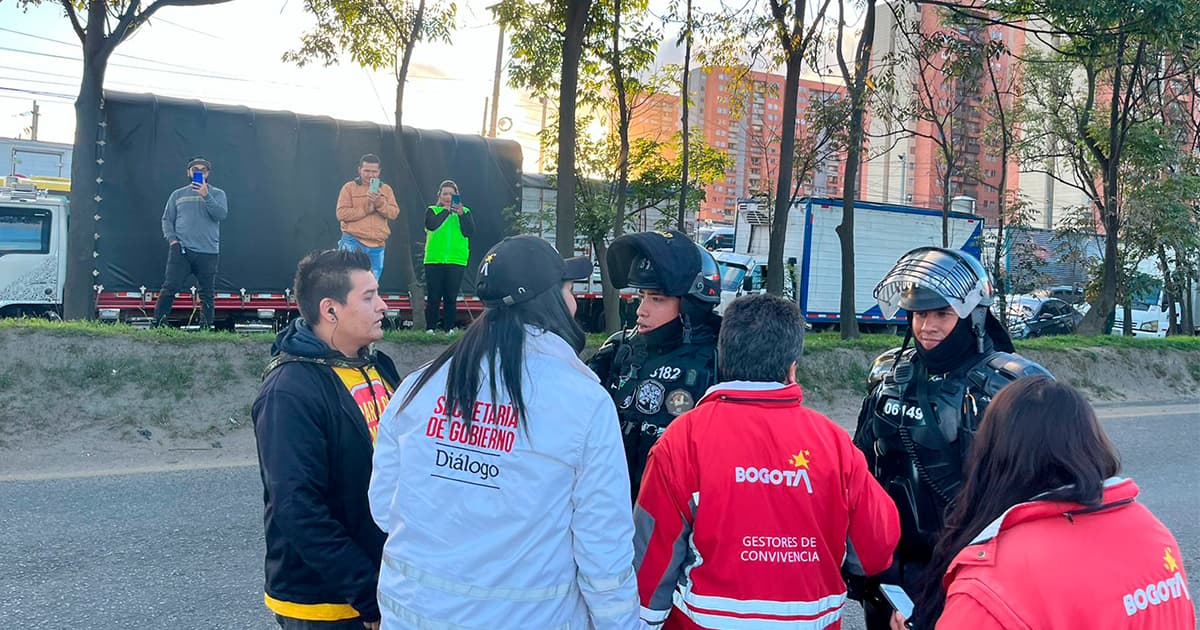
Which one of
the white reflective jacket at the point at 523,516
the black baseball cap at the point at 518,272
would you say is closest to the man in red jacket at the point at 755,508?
the white reflective jacket at the point at 523,516

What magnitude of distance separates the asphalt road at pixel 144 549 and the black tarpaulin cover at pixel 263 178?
7006mm

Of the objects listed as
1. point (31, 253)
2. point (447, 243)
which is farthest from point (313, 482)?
point (31, 253)

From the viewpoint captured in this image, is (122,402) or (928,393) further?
(122,402)

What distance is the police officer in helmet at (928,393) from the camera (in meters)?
3.14

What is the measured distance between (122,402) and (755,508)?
7885 millimetres

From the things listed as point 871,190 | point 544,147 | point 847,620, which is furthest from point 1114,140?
point 871,190

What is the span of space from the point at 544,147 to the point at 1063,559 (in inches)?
603

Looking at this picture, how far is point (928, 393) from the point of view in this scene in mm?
3285

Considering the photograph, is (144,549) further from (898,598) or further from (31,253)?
(31,253)

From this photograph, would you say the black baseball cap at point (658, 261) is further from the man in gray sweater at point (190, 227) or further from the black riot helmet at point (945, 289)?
the man in gray sweater at point (190, 227)

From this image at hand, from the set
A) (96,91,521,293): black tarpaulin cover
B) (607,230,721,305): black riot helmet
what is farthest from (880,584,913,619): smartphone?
(96,91,521,293): black tarpaulin cover

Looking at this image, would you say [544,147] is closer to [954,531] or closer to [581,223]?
[581,223]

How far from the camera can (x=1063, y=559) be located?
1769 mm

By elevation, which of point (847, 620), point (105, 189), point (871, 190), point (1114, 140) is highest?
point (871, 190)
